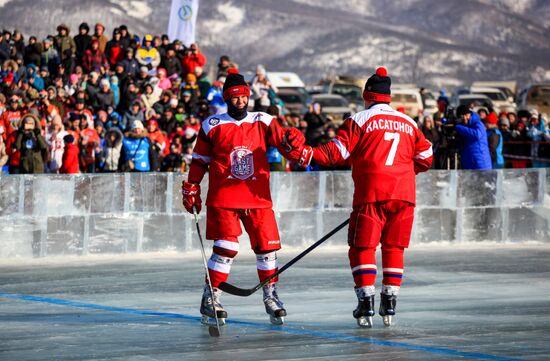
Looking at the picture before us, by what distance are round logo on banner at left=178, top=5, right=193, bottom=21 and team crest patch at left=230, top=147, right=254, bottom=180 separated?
1781 cm

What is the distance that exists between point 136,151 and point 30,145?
1489mm

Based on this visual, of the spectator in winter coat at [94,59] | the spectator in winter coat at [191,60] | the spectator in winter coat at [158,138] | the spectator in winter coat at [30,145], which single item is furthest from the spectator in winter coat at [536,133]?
the spectator in winter coat at [30,145]

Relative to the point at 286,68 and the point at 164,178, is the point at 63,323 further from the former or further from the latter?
the point at 286,68

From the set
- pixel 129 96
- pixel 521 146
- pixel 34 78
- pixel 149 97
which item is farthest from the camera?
pixel 521 146

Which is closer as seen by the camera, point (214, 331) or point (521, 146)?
point (214, 331)

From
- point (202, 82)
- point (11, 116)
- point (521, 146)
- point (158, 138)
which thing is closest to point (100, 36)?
point (202, 82)

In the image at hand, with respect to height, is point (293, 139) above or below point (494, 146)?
below

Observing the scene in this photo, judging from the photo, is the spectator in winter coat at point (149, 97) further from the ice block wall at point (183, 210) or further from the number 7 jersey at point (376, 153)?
the number 7 jersey at point (376, 153)

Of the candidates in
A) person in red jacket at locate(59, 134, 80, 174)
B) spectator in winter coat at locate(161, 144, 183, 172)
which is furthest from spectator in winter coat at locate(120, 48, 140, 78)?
person in red jacket at locate(59, 134, 80, 174)

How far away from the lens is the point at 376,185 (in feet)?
33.4

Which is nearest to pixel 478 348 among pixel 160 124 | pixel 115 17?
pixel 160 124

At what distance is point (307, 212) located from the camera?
1728cm

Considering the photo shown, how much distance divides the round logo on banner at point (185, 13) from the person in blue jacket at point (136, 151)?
9499mm

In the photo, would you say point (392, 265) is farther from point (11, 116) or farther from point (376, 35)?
point (376, 35)
